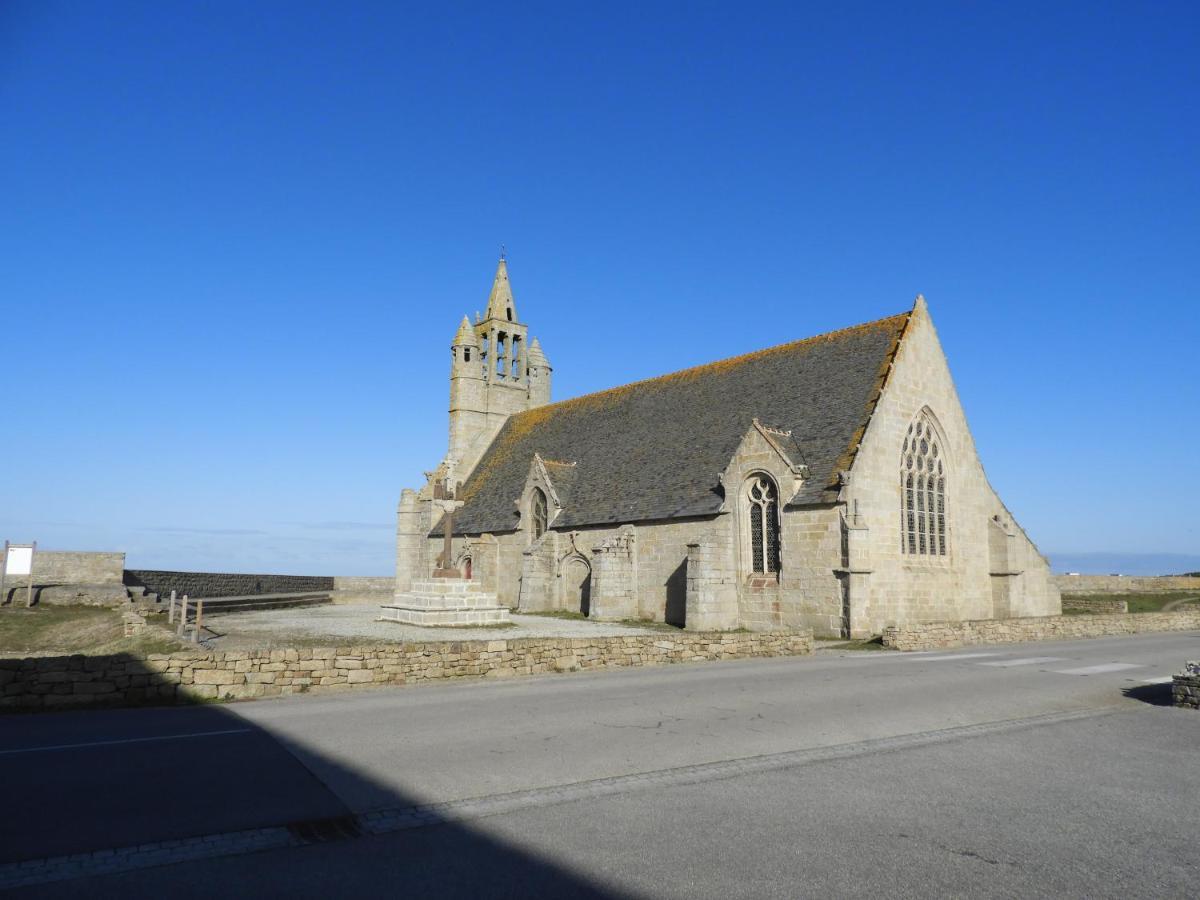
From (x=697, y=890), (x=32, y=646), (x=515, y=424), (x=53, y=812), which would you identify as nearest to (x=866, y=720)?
(x=697, y=890)

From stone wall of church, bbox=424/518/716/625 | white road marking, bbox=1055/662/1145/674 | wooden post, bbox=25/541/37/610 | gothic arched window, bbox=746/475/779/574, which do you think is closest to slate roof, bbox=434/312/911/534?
stone wall of church, bbox=424/518/716/625

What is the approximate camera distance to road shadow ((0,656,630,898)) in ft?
17.0

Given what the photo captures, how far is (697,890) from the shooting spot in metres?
5.12

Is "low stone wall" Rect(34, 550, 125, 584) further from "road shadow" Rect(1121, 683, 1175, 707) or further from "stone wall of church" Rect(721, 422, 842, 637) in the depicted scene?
"road shadow" Rect(1121, 683, 1175, 707)

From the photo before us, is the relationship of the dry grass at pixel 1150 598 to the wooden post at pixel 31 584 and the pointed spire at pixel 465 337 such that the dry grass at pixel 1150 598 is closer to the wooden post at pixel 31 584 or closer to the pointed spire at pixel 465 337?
the pointed spire at pixel 465 337

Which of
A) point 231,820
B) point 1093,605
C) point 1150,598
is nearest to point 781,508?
point 231,820

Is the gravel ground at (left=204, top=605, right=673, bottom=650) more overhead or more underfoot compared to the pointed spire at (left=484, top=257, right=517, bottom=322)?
more underfoot

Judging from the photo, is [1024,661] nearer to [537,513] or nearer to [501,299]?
[537,513]

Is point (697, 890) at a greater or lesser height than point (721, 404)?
lesser

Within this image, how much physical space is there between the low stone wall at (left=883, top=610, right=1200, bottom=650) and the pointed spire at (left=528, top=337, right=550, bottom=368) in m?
29.5

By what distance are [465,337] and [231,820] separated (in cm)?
4112

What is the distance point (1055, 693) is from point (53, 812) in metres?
13.7

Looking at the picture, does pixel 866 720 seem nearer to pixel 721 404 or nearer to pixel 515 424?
pixel 721 404

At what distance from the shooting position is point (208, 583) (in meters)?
38.1
